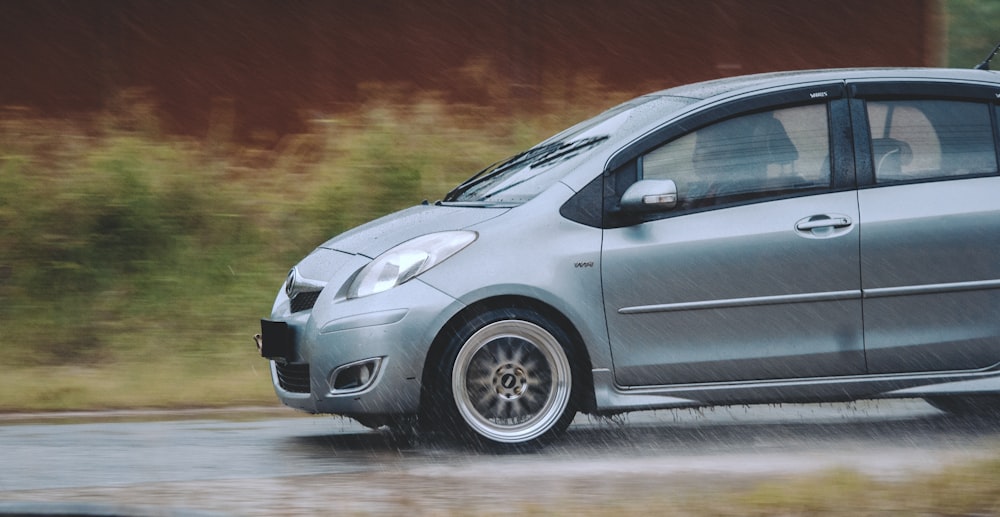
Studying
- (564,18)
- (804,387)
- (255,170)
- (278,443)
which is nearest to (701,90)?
(804,387)

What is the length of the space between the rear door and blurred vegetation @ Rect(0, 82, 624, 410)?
12.2ft

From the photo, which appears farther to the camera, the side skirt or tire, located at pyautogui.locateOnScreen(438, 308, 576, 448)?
the side skirt

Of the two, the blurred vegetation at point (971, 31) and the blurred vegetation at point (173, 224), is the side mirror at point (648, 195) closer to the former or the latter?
the blurred vegetation at point (173, 224)

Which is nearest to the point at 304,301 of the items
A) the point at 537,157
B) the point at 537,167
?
the point at 537,167

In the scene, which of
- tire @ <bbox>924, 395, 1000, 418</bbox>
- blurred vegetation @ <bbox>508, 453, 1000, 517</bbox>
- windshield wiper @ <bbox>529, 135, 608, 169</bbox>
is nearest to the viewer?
blurred vegetation @ <bbox>508, 453, 1000, 517</bbox>

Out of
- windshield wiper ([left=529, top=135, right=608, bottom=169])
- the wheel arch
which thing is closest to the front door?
the wheel arch

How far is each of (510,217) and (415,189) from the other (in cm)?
444

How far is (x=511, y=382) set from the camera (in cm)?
670

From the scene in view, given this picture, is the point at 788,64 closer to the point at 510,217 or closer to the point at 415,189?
the point at 415,189

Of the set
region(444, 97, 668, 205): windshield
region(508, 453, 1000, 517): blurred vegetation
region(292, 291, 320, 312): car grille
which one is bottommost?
region(508, 453, 1000, 517): blurred vegetation

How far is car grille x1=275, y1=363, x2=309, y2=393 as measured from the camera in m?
6.88

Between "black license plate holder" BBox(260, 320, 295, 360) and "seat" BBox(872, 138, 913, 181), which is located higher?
"seat" BBox(872, 138, 913, 181)

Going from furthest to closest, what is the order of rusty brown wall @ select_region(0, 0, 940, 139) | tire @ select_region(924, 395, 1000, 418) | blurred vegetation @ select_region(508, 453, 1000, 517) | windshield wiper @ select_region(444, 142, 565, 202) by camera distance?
rusty brown wall @ select_region(0, 0, 940, 139)
tire @ select_region(924, 395, 1000, 418)
windshield wiper @ select_region(444, 142, 565, 202)
blurred vegetation @ select_region(508, 453, 1000, 517)

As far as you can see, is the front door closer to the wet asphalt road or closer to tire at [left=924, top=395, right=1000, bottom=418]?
the wet asphalt road
